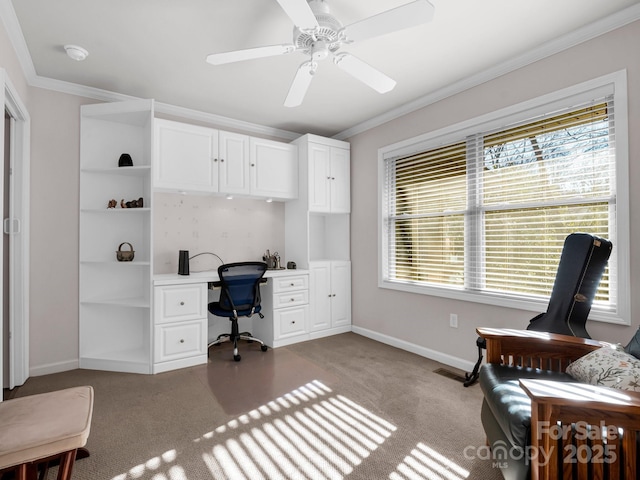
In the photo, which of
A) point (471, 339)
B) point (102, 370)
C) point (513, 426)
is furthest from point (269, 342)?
point (513, 426)

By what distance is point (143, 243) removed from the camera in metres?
3.35

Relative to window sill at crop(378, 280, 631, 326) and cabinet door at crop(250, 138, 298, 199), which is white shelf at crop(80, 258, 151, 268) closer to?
cabinet door at crop(250, 138, 298, 199)

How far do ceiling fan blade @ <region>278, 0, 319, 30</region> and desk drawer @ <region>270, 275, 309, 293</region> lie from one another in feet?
8.10

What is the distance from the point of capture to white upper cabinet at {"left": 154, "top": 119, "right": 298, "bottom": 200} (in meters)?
3.21

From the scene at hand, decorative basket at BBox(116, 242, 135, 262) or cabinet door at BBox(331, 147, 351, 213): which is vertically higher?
cabinet door at BBox(331, 147, 351, 213)

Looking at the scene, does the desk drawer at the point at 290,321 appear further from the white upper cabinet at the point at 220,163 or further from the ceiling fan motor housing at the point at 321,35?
the ceiling fan motor housing at the point at 321,35

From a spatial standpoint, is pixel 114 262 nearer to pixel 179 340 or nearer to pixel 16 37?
pixel 179 340

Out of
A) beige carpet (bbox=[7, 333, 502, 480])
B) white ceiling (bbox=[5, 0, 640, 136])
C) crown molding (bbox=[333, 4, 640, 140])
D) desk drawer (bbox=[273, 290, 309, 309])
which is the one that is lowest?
beige carpet (bbox=[7, 333, 502, 480])

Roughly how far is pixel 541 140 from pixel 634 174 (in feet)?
2.13

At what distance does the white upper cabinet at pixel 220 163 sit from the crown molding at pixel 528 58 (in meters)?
1.23

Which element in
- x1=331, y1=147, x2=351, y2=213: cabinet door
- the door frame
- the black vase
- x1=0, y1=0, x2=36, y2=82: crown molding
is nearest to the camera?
x1=0, y1=0, x2=36, y2=82: crown molding

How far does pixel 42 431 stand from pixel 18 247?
207 cm

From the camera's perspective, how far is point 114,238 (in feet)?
10.7

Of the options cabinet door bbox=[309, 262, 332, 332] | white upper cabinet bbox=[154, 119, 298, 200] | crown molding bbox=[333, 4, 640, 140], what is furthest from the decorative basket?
crown molding bbox=[333, 4, 640, 140]
